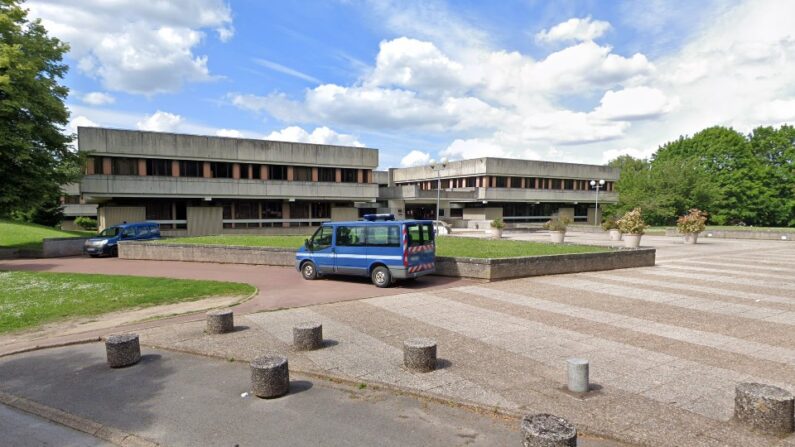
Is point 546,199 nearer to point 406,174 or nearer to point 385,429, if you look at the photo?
point 406,174

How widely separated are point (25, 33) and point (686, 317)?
114ft

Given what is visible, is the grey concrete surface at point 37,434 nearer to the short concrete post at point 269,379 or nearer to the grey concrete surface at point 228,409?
the grey concrete surface at point 228,409

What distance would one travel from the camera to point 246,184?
3719 centimetres

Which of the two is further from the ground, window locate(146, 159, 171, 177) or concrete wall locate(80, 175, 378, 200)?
window locate(146, 159, 171, 177)

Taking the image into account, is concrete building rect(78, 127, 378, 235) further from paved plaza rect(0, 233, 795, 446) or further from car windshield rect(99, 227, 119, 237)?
paved plaza rect(0, 233, 795, 446)

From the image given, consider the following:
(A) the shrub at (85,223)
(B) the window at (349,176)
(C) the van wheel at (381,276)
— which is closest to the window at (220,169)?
(B) the window at (349,176)

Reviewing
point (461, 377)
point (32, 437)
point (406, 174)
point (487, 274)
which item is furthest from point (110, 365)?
point (406, 174)

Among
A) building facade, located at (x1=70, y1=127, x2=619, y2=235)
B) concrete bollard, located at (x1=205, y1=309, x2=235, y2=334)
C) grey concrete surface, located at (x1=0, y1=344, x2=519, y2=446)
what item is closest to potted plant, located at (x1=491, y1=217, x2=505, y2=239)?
building facade, located at (x1=70, y1=127, x2=619, y2=235)

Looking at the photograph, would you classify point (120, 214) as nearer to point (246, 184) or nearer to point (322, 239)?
point (246, 184)

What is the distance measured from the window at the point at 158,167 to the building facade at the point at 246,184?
0.07m

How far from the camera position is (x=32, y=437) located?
509 cm

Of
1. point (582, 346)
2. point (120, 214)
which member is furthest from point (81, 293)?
point (120, 214)

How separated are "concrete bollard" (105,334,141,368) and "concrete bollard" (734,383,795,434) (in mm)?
8607

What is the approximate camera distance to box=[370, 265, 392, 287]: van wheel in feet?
45.1
